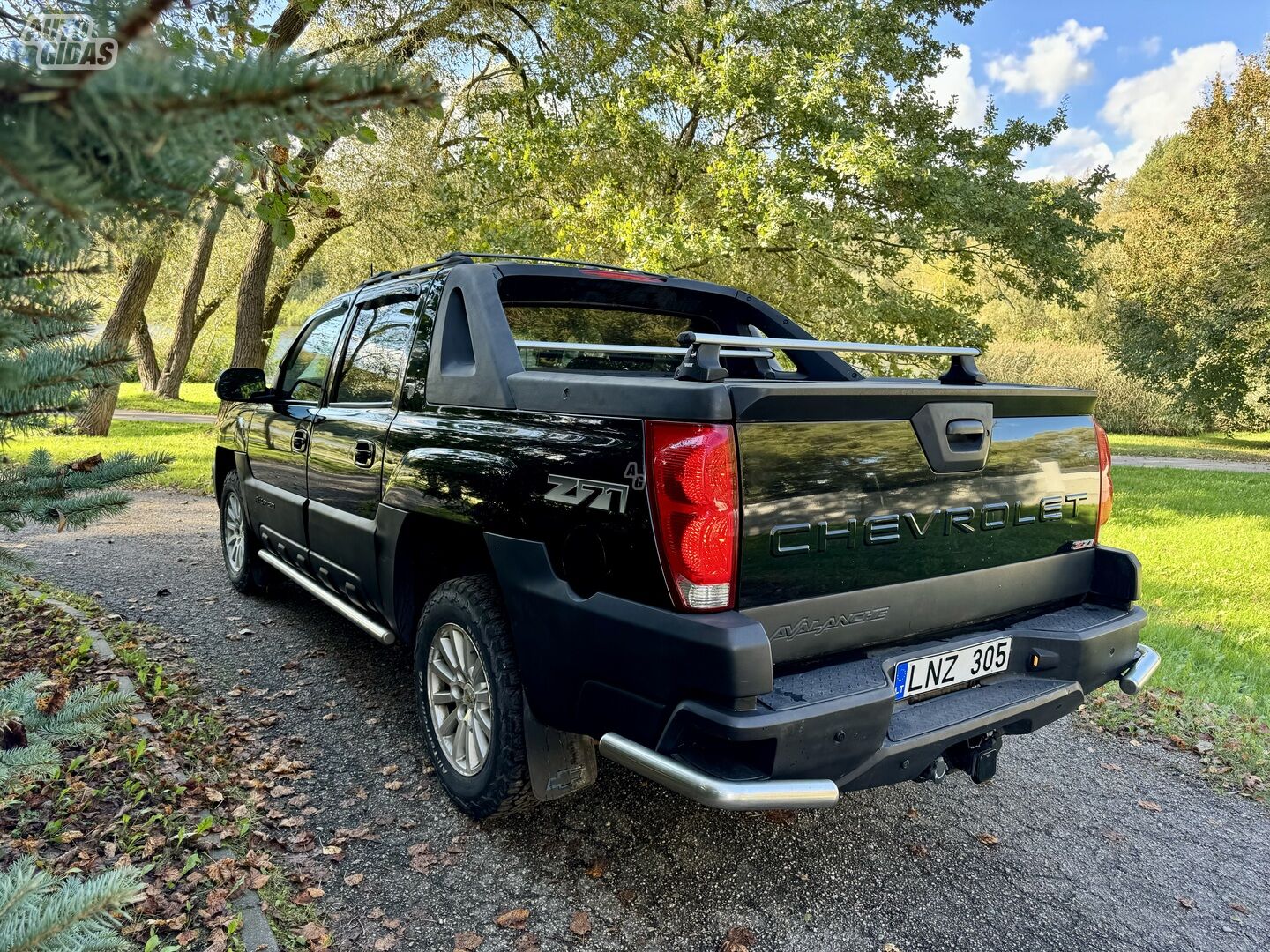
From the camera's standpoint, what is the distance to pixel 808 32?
10484 millimetres

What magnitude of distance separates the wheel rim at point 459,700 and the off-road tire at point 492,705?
0.04 metres

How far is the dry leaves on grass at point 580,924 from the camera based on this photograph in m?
2.51

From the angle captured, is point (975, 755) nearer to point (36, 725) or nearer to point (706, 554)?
point (706, 554)

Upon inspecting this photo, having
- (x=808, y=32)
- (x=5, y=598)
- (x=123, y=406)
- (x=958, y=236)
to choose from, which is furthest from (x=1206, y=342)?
(x=123, y=406)

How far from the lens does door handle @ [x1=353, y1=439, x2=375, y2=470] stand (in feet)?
11.9

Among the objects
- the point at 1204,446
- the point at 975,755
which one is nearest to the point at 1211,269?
the point at 1204,446

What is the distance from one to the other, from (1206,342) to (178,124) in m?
27.4

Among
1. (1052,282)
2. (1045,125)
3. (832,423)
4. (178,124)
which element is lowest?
(832,423)

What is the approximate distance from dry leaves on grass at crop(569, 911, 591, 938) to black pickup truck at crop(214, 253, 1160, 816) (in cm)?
39

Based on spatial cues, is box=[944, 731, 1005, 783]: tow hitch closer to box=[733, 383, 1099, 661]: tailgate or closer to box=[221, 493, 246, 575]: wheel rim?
box=[733, 383, 1099, 661]: tailgate

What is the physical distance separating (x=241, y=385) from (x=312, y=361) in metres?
0.77

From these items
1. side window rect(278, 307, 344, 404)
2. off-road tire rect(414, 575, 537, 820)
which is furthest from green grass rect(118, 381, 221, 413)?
off-road tire rect(414, 575, 537, 820)

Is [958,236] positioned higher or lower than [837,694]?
higher

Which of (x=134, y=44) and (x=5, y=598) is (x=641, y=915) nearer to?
(x=134, y=44)
